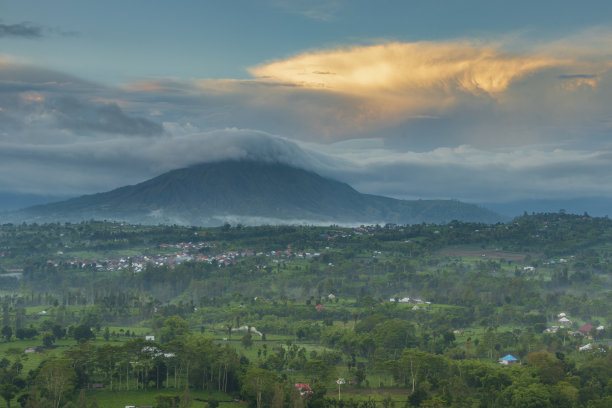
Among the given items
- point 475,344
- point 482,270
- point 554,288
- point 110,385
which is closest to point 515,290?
point 554,288

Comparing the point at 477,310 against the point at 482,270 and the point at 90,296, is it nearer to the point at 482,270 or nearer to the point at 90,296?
the point at 482,270

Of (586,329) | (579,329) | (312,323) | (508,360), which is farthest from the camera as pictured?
(312,323)

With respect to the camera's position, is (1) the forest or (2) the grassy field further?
(1) the forest

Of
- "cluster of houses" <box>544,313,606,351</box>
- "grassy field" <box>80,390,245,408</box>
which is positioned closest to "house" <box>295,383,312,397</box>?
"grassy field" <box>80,390,245,408</box>

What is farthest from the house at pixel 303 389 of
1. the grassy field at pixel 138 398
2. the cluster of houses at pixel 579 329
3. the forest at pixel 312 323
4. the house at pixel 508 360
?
the cluster of houses at pixel 579 329

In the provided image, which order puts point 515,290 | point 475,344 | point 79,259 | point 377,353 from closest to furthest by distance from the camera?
point 377,353, point 475,344, point 515,290, point 79,259

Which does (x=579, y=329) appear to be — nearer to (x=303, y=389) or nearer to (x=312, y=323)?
(x=312, y=323)

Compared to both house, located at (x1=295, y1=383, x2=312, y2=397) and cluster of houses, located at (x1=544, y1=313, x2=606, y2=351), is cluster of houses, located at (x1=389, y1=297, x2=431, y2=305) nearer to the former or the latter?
cluster of houses, located at (x1=544, y1=313, x2=606, y2=351)

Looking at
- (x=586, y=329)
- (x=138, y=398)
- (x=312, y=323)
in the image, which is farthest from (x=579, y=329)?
(x=138, y=398)
